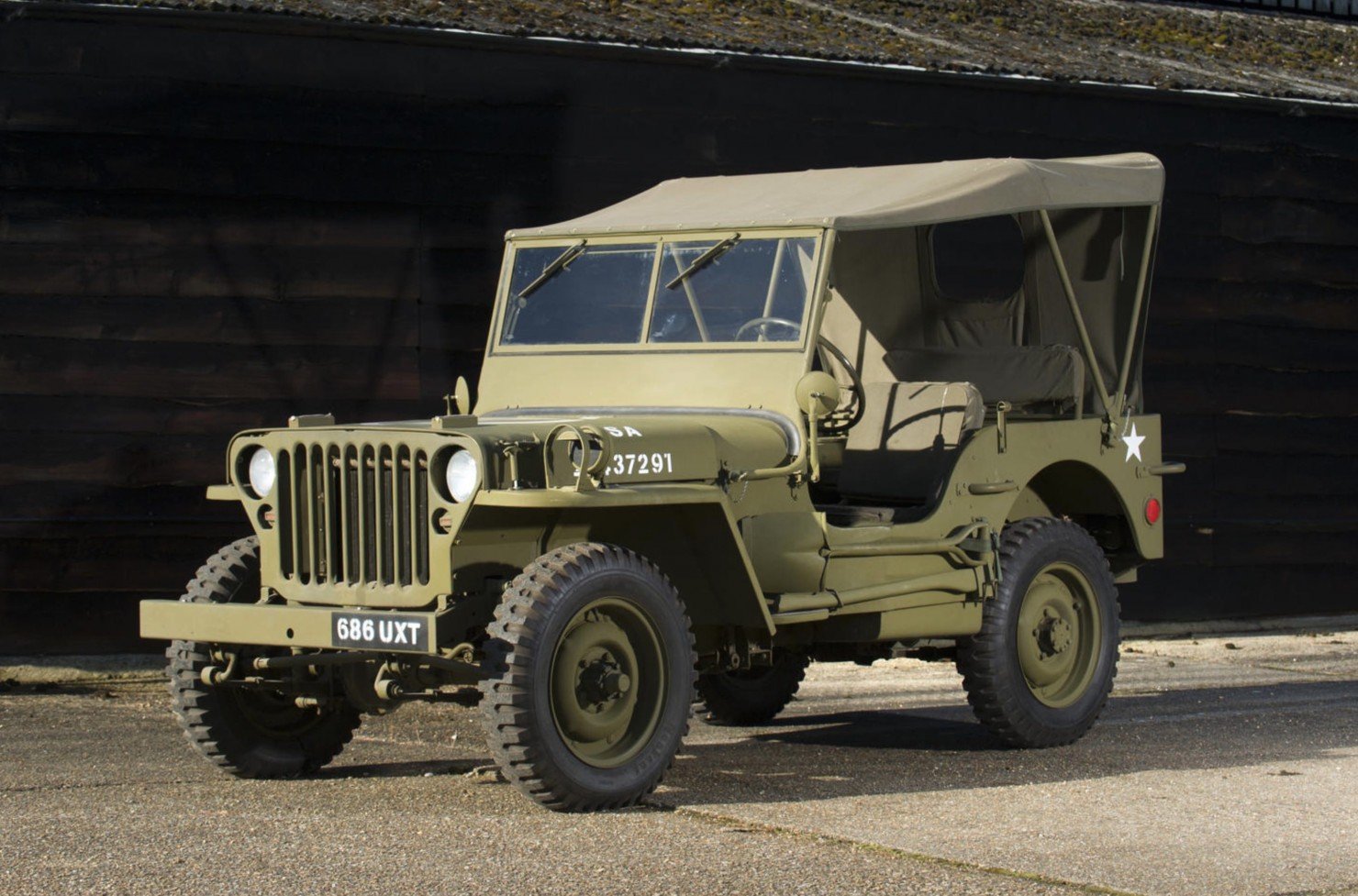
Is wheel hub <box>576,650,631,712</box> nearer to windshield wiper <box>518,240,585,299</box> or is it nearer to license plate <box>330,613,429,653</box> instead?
license plate <box>330,613,429,653</box>

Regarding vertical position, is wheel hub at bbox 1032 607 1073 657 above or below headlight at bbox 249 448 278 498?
below

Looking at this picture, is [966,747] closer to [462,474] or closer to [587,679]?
[587,679]

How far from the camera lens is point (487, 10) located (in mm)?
11422

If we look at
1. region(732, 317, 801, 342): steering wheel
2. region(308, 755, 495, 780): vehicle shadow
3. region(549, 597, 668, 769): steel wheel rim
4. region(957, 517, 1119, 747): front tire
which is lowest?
region(308, 755, 495, 780): vehicle shadow

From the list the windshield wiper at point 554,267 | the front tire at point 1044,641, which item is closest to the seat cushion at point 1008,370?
the front tire at point 1044,641

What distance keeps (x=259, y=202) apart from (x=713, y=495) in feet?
15.3

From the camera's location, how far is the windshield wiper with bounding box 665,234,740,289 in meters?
8.32

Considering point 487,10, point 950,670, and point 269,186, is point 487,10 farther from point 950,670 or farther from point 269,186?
point 950,670

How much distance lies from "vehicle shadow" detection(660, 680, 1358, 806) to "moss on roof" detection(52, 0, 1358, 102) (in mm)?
4040

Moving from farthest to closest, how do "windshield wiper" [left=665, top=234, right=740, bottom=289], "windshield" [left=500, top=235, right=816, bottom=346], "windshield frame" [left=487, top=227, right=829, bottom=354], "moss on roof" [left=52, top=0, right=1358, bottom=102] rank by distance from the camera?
"moss on roof" [left=52, top=0, right=1358, bottom=102] < "windshield wiper" [left=665, top=234, right=740, bottom=289] < "windshield" [left=500, top=235, right=816, bottom=346] < "windshield frame" [left=487, top=227, right=829, bottom=354]

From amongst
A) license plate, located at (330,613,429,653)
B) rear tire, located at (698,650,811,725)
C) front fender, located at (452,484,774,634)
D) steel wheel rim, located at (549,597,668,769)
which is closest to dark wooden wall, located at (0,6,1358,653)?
rear tire, located at (698,650,811,725)

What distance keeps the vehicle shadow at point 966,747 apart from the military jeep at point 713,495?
27cm

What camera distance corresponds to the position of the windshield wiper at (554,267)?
866 cm

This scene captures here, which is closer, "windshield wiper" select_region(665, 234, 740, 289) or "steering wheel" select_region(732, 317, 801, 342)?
"steering wheel" select_region(732, 317, 801, 342)
